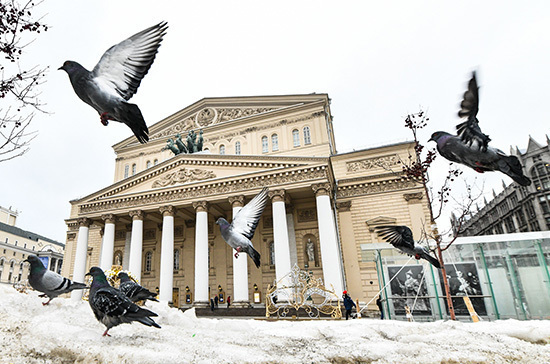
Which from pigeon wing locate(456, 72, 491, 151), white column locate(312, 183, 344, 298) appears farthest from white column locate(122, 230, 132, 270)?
pigeon wing locate(456, 72, 491, 151)

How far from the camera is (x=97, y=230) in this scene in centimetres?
3312

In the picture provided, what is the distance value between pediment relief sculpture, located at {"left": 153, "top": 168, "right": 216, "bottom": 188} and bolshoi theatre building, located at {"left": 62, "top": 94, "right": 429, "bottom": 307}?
9cm

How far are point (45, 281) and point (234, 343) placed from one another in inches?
114

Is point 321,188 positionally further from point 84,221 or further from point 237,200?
point 84,221

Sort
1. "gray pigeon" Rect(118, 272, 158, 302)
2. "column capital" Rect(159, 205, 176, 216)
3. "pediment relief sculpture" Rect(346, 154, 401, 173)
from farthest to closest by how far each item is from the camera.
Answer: "pediment relief sculpture" Rect(346, 154, 401, 173), "column capital" Rect(159, 205, 176, 216), "gray pigeon" Rect(118, 272, 158, 302)

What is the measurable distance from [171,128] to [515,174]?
124 feet

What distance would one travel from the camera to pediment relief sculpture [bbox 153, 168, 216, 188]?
80.0ft

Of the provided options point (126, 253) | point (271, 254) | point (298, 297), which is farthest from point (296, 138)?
point (126, 253)

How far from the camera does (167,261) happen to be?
73.9ft

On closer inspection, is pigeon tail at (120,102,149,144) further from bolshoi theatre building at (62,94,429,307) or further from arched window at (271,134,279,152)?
arched window at (271,134,279,152)

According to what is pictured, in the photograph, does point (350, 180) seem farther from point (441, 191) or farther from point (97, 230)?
point (97, 230)

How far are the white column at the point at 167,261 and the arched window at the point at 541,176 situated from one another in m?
55.1

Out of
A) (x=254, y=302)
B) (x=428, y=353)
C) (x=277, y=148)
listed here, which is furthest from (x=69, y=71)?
(x=277, y=148)

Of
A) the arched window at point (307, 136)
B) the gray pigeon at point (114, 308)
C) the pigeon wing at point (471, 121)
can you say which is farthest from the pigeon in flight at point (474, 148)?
the arched window at point (307, 136)
